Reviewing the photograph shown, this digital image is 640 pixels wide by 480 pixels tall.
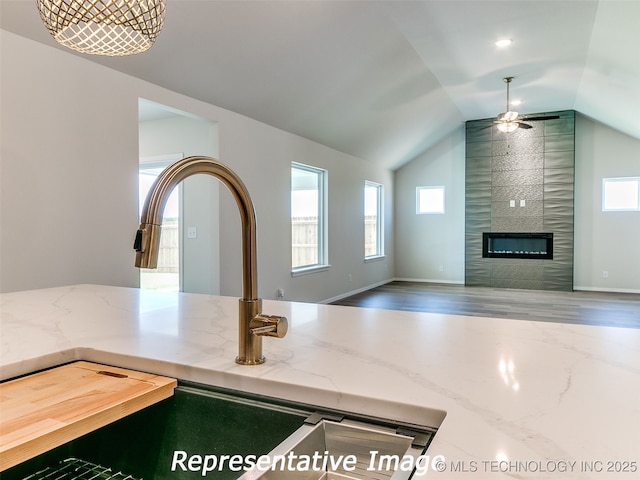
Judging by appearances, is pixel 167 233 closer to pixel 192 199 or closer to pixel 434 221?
pixel 192 199

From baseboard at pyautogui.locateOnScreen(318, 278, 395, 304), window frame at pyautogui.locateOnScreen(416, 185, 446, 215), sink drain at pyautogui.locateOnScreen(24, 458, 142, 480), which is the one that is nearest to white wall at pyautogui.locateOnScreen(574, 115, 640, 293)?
window frame at pyautogui.locateOnScreen(416, 185, 446, 215)

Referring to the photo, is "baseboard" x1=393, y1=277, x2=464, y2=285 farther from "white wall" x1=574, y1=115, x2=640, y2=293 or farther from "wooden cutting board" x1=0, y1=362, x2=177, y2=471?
"wooden cutting board" x1=0, y1=362, x2=177, y2=471

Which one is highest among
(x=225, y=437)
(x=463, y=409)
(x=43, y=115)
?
(x=43, y=115)

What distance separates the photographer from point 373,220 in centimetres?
850

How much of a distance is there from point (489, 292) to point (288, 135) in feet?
15.0

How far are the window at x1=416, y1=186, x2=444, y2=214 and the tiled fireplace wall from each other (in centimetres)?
61

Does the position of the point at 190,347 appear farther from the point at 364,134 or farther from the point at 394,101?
the point at 364,134

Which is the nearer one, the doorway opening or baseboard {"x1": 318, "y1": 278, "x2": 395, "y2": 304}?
the doorway opening

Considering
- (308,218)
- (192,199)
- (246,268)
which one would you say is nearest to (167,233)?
(192,199)

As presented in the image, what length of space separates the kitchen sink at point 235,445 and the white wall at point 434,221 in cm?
839

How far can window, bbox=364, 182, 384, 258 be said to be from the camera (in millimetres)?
8156

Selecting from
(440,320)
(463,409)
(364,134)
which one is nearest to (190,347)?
(463,409)

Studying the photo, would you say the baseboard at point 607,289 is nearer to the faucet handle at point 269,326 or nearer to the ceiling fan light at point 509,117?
the ceiling fan light at point 509,117

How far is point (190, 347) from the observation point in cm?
103
